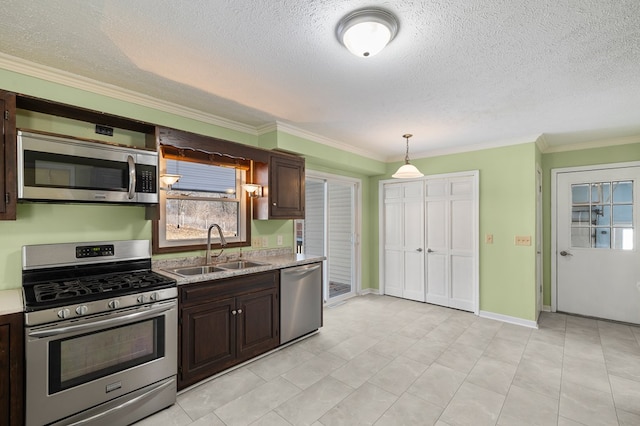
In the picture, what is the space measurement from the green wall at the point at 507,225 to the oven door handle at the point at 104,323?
405 cm

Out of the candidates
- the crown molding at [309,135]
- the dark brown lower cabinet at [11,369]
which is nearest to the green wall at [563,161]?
the crown molding at [309,135]

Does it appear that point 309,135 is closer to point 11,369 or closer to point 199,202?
point 199,202

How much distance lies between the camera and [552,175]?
4.40 m

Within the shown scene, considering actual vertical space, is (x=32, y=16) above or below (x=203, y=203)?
above

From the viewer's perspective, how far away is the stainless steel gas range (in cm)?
173

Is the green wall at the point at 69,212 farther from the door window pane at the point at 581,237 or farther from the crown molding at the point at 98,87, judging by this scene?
the door window pane at the point at 581,237

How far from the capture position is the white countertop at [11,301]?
1.66 metres

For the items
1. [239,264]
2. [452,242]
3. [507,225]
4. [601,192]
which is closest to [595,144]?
[601,192]

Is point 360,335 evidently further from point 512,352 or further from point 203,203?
point 203,203

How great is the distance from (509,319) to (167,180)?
4.56 meters

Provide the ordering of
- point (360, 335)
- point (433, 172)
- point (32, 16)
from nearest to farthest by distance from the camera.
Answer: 1. point (32, 16)
2. point (360, 335)
3. point (433, 172)

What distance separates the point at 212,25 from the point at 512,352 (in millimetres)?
3934

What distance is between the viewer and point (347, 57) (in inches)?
79.9

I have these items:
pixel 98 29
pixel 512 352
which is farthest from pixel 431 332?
pixel 98 29
